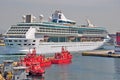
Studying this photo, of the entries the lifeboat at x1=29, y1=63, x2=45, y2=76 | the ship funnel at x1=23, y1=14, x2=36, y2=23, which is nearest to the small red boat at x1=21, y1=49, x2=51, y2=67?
the lifeboat at x1=29, y1=63, x2=45, y2=76

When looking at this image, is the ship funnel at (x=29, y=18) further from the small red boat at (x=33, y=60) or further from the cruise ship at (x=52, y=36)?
the small red boat at (x=33, y=60)

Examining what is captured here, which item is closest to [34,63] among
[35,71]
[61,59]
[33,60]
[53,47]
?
[35,71]

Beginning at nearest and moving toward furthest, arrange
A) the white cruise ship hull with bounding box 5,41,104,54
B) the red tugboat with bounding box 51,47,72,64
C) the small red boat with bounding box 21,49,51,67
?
the small red boat with bounding box 21,49,51,67 → the red tugboat with bounding box 51,47,72,64 → the white cruise ship hull with bounding box 5,41,104,54

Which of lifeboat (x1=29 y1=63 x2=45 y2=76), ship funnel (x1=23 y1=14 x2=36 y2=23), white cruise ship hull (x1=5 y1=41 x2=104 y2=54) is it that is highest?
ship funnel (x1=23 y1=14 x2=36 y2=23)

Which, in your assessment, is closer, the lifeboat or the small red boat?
the lifeboat

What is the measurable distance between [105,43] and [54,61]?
35.5 meters

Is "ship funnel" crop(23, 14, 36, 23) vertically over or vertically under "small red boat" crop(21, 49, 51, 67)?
over

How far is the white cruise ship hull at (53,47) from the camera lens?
192 feet

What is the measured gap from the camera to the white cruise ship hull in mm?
58375

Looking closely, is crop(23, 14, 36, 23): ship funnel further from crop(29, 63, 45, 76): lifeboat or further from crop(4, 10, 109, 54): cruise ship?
crop(29, 63, 45, 76): lifeboat

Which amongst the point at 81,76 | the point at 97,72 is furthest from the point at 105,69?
→ the point at 81,76

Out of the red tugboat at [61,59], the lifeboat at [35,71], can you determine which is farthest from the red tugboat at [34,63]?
the red tugboat at [61,59]

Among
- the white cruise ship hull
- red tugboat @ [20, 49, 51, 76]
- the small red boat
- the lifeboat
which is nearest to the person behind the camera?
the lifeboat

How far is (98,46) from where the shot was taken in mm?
79562
